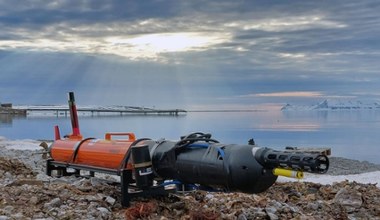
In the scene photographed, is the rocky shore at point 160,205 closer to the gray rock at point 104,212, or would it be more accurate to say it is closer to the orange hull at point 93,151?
the gray rock at point 104,212

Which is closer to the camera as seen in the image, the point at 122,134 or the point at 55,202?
the point at 55,202

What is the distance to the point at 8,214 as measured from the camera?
18.8 feet

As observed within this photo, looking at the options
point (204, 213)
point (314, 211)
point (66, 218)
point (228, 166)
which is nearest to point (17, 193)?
point (66, 218)

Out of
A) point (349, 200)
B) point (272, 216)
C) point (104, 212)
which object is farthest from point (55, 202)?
point (349, 200)

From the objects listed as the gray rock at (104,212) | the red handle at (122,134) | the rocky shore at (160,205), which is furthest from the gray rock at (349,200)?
the gray rock at (104,212)

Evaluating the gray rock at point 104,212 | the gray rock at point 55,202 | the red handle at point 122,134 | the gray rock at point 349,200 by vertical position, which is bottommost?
the gray rock at point 349,200

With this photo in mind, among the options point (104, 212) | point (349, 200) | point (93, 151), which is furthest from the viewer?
point (349, 200)

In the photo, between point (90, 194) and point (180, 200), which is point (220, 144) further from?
point (90, 194)

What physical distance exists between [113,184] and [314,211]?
9.91 feet

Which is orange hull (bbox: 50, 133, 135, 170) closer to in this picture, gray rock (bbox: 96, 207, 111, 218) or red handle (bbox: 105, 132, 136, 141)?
red handle (bbox: 105, 132, 136, 141)

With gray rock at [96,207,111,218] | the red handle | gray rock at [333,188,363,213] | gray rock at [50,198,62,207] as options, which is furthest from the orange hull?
gray rock at [333,188,363,213]

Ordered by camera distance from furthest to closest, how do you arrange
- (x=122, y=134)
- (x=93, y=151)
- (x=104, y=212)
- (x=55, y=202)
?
(x=93, y=151), (x=122, y=134), (x=55, y=202), (x=104, y=212)

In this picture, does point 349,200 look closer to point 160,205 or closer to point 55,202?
point 160,205

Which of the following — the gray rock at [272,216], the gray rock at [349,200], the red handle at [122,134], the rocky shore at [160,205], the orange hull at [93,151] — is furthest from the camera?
the gray rock at [349,200]
